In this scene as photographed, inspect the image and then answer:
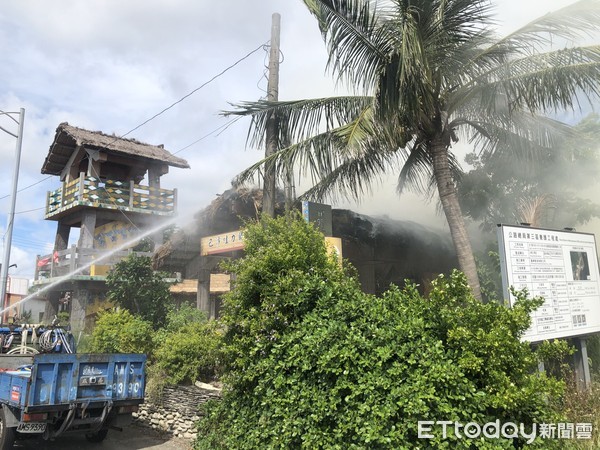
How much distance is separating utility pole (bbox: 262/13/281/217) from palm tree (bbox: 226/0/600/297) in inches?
7.0

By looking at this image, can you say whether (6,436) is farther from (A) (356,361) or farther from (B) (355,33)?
(B) (355,33)

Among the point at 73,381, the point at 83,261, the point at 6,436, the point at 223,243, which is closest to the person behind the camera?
the point at 6,436

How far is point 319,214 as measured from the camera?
960 cm

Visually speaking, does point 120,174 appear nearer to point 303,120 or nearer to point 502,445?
point 303,120

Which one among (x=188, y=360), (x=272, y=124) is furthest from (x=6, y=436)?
(x=272, y=124)

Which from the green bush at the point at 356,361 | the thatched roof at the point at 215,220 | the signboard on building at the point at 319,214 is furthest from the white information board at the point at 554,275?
the thatched roof at the point at 215,220

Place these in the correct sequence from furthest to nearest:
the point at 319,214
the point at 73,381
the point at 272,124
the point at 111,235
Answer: the point at 111,235, the point at 319,214, the point at 272,124, the point at 73,381

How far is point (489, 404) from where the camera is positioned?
4070mm

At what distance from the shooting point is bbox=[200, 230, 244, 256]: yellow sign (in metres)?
11.6

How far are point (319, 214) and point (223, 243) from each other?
11.7 feet

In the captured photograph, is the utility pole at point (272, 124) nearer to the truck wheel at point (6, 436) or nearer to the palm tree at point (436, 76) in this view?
the palm tree at point (436, 76)

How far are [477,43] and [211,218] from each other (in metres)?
8.53

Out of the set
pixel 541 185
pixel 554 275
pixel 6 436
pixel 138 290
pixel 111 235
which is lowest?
pixel 6 436

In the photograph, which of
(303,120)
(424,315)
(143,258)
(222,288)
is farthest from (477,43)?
(222,288)
